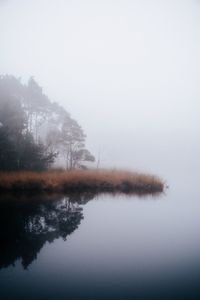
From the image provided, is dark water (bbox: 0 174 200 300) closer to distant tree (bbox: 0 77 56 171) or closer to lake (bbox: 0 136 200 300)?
lake (bbox: 0 136 200 300)

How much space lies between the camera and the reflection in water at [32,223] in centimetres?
766

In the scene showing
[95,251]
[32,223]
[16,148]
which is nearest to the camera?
[95,251]

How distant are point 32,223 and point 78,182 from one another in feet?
29.7

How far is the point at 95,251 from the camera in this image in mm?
8359

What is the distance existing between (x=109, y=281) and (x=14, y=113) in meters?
18.3

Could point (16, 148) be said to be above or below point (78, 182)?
above

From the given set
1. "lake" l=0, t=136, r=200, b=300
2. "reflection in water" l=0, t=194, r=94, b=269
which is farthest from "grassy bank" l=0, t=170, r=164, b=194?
"lake" l=0, t=136, r=200, b=300

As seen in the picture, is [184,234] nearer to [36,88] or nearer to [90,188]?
[90,188]

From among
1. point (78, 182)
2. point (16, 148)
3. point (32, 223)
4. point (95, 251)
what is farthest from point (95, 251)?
point (16, 148)

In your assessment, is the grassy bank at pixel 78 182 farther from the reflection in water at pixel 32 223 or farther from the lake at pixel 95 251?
the lake at pixel 95 251

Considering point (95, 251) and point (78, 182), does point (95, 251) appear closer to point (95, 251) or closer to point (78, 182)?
point (95, 251)

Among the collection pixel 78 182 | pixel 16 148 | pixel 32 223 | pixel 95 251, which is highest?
pixel 16 148

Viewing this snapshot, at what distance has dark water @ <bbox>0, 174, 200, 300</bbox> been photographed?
6094mm

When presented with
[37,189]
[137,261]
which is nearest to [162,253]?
[137,261]
